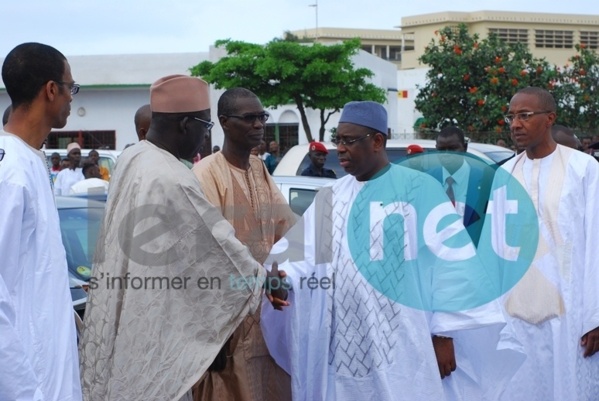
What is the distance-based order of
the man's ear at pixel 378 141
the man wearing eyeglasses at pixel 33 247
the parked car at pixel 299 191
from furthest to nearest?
the parked car at pixel 299 191 → the man's ear at pixel 378 141 → the man wearing eyeglasses at pixel 33 247

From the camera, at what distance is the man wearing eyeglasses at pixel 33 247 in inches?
127

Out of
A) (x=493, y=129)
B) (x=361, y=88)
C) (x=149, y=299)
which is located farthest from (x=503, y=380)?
(x=361, y=88)

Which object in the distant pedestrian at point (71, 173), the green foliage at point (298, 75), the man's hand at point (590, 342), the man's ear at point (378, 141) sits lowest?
the man's hand at point (590, 342)

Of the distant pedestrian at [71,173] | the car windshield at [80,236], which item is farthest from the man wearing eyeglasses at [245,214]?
the distant pedestrian at [71,173]

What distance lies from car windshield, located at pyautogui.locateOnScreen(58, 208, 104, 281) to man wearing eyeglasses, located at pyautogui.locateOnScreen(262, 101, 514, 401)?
5.41 ft

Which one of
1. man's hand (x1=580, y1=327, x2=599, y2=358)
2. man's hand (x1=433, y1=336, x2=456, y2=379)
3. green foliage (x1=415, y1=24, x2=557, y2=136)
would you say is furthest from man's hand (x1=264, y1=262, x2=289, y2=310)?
green foliage (x1=415, y1=24, x2=557, y2=136)

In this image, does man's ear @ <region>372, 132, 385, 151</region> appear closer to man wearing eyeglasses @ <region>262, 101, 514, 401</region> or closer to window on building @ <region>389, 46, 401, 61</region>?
man wearing eyeglasses @ <region>262, 101, 514, 401</region>

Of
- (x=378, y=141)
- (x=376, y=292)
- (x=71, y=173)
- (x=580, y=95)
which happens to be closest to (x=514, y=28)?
(x=580, y=95)

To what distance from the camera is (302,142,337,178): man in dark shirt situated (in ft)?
39.5

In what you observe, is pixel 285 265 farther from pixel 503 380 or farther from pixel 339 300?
pixel 503 380

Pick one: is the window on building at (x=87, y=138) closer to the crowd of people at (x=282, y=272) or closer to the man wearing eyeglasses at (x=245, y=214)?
the crowd of people at (x=282, y=272)

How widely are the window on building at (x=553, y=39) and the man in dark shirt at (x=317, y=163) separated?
4933cm

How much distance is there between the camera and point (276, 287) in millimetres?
5398

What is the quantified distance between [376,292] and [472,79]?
19.0 meters
